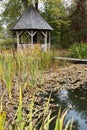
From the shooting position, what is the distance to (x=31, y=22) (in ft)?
53.6

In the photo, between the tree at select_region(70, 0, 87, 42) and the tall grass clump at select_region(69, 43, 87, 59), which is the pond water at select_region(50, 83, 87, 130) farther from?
the tree at select_region(70, 0, 87, 42)

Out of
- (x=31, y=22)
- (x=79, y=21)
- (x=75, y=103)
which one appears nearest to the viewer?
(x=75, y=103)

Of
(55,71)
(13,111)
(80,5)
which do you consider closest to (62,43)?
(80,5)

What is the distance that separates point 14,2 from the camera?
21.1 metres

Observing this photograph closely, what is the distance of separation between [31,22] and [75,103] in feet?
35.4

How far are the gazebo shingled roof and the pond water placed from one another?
29.4 feet

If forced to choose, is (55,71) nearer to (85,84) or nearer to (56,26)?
(85,84)

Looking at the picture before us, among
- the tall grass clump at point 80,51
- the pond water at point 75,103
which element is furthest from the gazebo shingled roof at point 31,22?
the pond water at point 75,103

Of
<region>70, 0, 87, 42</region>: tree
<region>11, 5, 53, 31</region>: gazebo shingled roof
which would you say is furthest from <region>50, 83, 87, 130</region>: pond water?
<region>70, 0, 87, 42</region>: tree

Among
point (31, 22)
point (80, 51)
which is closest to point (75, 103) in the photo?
point (80, 51)

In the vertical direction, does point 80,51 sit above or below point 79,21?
below

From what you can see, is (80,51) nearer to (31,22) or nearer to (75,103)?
(31,22)

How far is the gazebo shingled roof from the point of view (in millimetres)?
16172

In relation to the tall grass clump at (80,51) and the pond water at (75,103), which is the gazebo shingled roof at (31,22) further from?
the pond water at (75,103)
